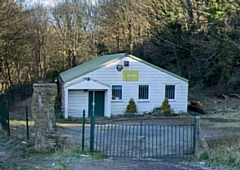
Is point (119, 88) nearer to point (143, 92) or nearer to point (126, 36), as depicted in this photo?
point (143, 92)

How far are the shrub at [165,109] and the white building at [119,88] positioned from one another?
0.44 m

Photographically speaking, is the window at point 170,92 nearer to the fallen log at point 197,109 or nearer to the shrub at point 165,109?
the shrub at point 165,109

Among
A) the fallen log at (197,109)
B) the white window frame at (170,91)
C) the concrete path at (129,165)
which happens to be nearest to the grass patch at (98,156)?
the concrete path at (129,165)

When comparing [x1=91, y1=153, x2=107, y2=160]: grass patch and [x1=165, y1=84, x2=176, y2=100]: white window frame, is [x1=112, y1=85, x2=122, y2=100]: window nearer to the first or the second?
[x1=165, y1=84, x2=176, y2=100]: white window frame

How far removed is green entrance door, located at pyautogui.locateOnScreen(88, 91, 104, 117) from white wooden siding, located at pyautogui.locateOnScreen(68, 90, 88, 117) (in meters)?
0.34

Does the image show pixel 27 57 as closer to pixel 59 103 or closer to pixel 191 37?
pixel 59 103

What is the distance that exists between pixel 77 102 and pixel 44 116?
14.3 m

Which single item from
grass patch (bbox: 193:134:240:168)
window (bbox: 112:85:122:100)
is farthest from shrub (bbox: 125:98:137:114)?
grass patch (bbox: 193:134:240:168)

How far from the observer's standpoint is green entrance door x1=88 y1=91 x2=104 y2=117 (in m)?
23.6

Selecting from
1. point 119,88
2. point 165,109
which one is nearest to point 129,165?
point 119,88

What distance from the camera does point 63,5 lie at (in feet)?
125

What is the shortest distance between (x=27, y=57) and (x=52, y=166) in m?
29.7

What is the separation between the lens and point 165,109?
24141mm

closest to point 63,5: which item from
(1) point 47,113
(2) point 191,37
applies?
(2) point 191,37
